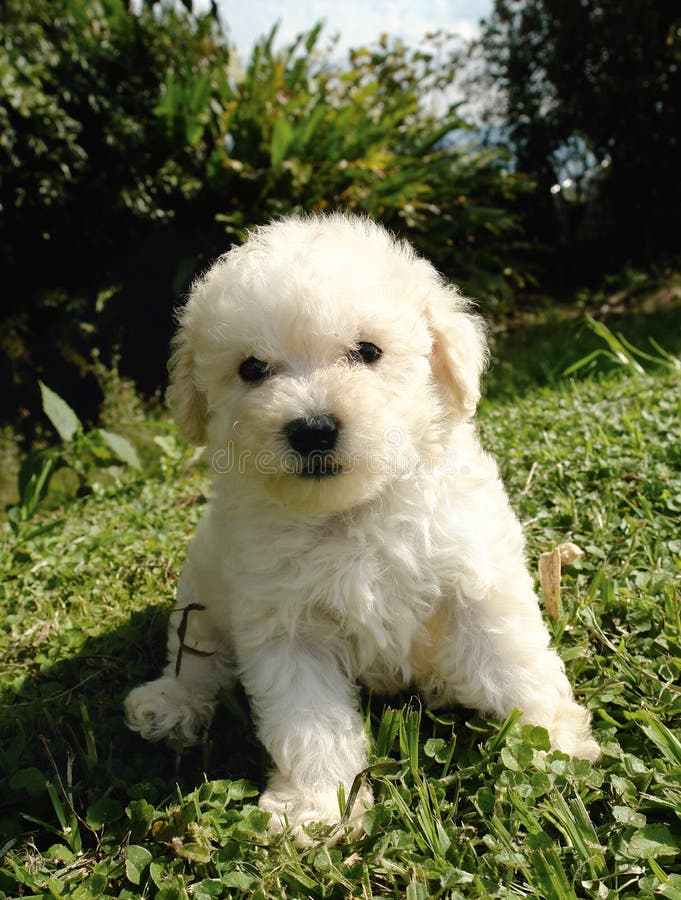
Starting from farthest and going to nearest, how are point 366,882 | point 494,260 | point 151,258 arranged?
1. point 494,260
2. point 151,258
3. point 366,882

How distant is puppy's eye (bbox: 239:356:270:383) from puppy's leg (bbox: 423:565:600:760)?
925 mm

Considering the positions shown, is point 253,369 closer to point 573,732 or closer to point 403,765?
point 403,765

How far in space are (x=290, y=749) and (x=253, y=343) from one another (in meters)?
1.21

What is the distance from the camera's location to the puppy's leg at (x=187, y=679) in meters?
2.34

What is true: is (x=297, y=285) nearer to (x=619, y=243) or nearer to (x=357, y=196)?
(x=357, y=196)

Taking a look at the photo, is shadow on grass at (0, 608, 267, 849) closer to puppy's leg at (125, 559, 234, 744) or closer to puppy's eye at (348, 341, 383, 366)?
puppy's leg at (125, 559, 234, 744)

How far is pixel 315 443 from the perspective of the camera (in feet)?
6.61

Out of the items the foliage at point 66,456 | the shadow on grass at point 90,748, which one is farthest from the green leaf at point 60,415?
the shadow on grass at point 90,748

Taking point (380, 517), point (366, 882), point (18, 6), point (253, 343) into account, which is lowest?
point (366, 882)

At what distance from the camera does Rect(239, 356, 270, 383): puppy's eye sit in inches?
88.7

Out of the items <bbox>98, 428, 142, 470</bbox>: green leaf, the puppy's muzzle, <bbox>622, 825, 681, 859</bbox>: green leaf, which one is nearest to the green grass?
<bbox>622, 825, 681, 859</bbox>: green leaf

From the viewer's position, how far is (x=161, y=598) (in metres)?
3.23

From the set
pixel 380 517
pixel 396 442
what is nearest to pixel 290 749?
pixel 380 517

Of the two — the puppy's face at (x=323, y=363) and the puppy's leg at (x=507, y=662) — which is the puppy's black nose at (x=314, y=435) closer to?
the puppy's face at (x=323, y=363)
